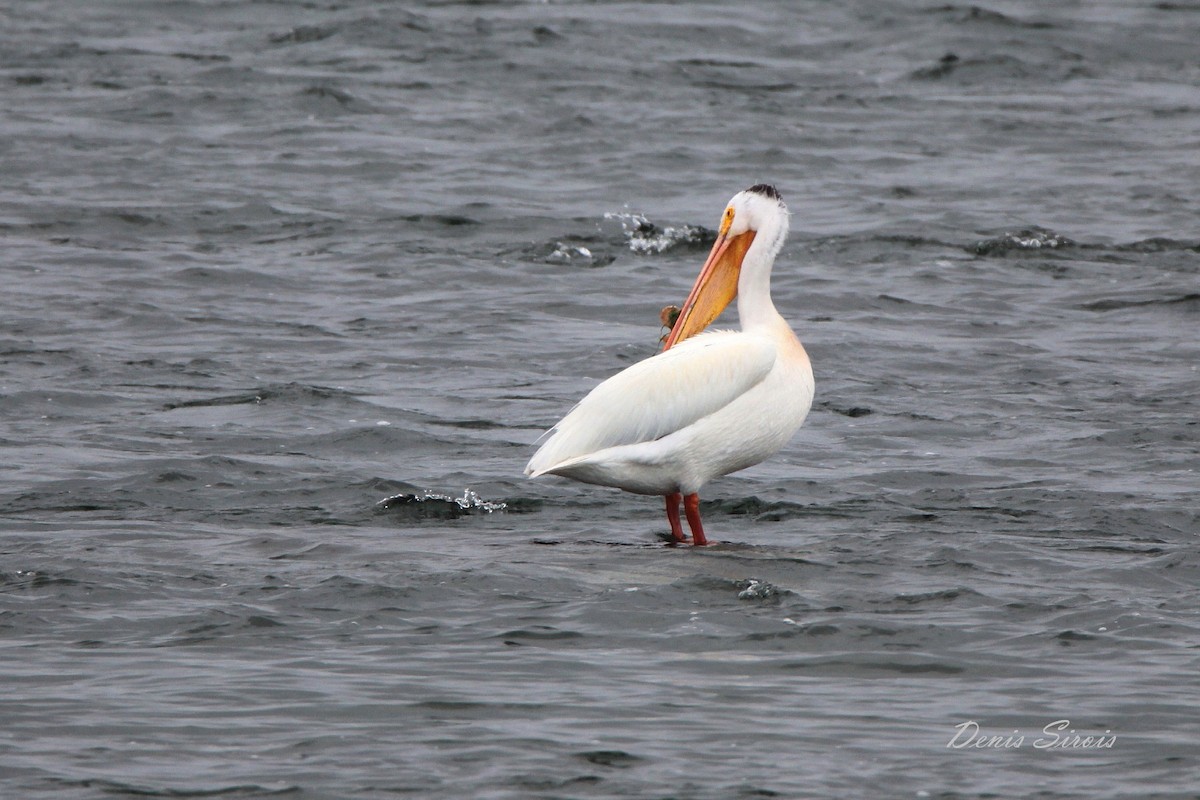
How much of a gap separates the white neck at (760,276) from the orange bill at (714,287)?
0.13 meters

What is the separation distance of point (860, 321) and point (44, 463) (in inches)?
191

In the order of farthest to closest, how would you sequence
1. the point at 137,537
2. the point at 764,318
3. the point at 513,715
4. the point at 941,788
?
the point at 764,318, the point at 137,537, the point at 513,715, the point at 941,788

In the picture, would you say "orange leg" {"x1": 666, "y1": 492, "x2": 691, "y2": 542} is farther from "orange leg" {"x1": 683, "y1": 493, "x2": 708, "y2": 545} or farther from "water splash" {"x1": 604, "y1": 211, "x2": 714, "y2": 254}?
"water splash" {"x1": 604, "y1": 211, "x2": 714, "y2": 254}

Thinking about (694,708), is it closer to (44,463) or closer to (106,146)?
(44,463)

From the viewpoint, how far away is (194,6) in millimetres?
19281

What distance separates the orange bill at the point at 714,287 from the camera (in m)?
7.57

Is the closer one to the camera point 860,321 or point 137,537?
point 137,537

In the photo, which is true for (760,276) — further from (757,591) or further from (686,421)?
(757,591)

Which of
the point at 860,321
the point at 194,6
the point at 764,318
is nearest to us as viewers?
the point at 764,318

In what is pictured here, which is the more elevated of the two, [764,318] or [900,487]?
[764,318]

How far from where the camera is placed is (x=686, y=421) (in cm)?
684

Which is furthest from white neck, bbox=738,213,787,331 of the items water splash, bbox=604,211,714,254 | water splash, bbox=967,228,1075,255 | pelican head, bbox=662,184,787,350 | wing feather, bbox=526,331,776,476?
water splash, bbox=967,228,1075,255

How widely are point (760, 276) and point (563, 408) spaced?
1799 millimetres

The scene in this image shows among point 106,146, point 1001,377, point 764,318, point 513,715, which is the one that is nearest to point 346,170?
point 106,146
